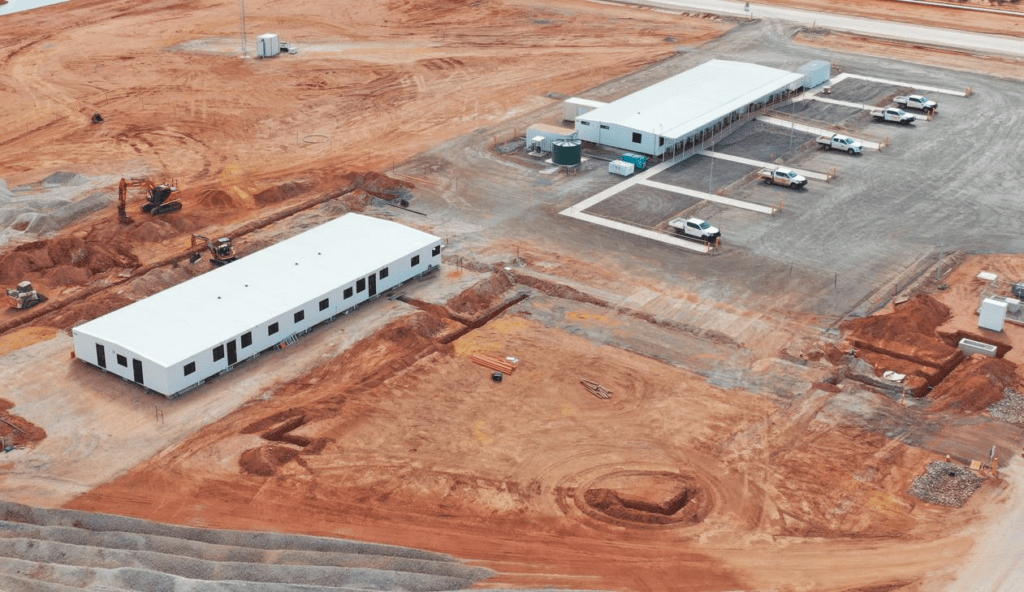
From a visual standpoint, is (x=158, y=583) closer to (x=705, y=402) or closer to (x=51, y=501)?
(x=51, y=501)

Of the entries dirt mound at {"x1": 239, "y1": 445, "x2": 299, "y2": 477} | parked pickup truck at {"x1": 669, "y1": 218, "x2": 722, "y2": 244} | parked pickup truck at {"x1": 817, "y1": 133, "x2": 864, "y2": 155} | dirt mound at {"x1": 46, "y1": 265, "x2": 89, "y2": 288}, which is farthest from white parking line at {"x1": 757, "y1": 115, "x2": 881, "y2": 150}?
dirt mound at {"x1": 239, "y1": 445, "x2": 299, "y2": 477}

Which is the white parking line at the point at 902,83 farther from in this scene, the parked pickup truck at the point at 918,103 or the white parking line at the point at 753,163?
the white parking line at the point at 753,163

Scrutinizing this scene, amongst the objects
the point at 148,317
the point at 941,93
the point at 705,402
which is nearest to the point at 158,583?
the point at 148,317

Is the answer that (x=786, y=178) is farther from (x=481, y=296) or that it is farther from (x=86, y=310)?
(x=86, y=310)

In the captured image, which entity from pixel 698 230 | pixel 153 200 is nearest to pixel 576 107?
pixel 698 230

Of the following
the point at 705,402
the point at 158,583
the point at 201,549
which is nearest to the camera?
the point at 158,583

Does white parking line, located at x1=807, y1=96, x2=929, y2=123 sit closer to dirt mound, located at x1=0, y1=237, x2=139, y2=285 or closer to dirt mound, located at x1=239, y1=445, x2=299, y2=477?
dirt mound, located at x1=0, y1=237, x2=139, y2=285
